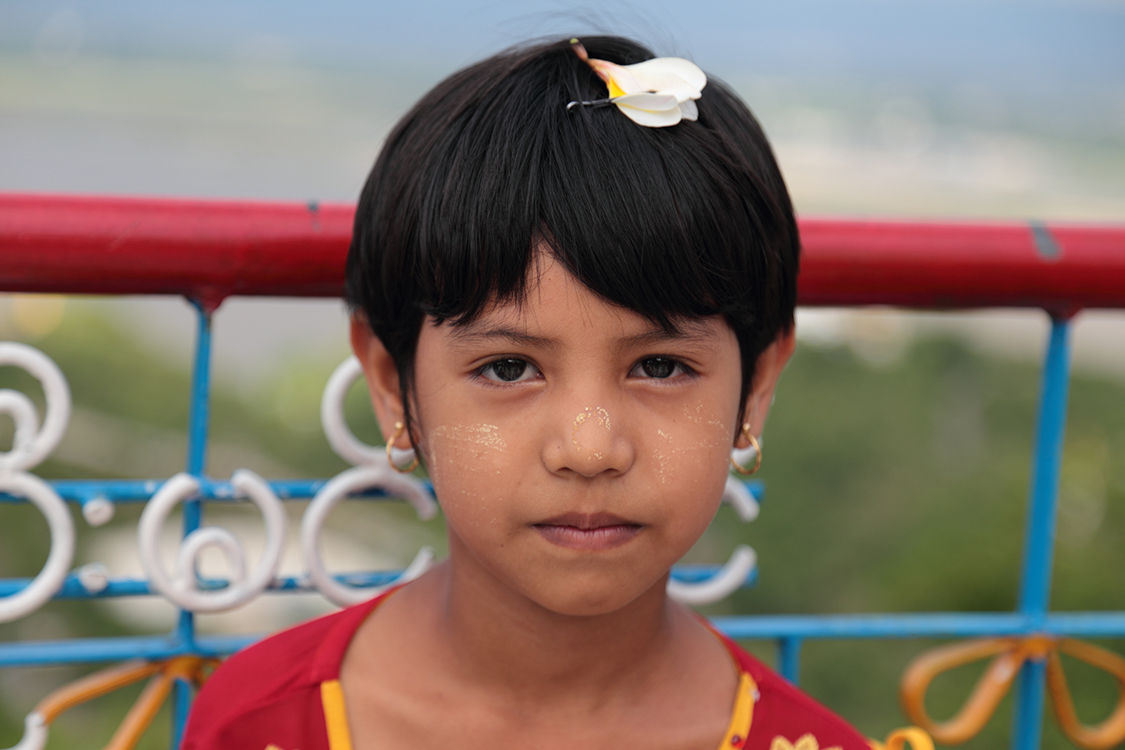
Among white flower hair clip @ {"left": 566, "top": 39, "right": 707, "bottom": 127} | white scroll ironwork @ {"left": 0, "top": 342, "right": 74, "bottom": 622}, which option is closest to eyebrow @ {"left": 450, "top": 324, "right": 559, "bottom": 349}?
white flower hair clip @ {"left": 566, "top": 39, "right": 707, "bottom": 127}

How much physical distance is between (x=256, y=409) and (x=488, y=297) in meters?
14.2

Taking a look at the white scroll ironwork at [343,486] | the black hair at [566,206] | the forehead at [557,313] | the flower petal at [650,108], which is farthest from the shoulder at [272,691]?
the flower petal at [650,108]

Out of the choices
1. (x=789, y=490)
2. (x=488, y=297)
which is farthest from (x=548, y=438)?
(x=789, y=490)

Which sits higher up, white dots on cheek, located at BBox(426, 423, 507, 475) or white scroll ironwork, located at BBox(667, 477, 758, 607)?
white dots on cheek, located at BBox(426, 423, 507, 475)

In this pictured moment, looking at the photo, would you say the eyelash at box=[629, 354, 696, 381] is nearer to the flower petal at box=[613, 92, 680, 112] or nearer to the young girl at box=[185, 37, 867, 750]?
the young girl at box=[185, 37, 867, 750]

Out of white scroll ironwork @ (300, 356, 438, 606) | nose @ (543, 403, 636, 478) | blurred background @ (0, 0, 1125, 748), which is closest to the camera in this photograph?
nose @ (543, 403, 636, 478)

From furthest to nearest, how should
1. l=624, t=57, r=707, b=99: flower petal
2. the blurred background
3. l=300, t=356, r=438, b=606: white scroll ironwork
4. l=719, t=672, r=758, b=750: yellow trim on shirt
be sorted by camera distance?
the blurred background
l=300, t=356, r=438, b=606: white scroll ironwork
l=719, t=672, r=758, b=750: yellow trim on shirt
l=624, t=57, r=707, b=99: flower petal

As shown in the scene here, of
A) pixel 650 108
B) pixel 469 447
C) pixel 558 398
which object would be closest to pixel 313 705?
pixel 469 447

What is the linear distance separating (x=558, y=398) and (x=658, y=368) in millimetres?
133

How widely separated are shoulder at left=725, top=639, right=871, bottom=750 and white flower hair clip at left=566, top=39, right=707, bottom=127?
668 millimetres

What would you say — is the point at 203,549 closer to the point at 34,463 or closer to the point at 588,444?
the point at 34,463

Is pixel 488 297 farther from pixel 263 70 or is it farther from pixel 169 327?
pixel 263 70

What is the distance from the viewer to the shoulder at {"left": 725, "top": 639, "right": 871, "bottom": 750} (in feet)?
4.28

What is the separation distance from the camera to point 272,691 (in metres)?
1.26
